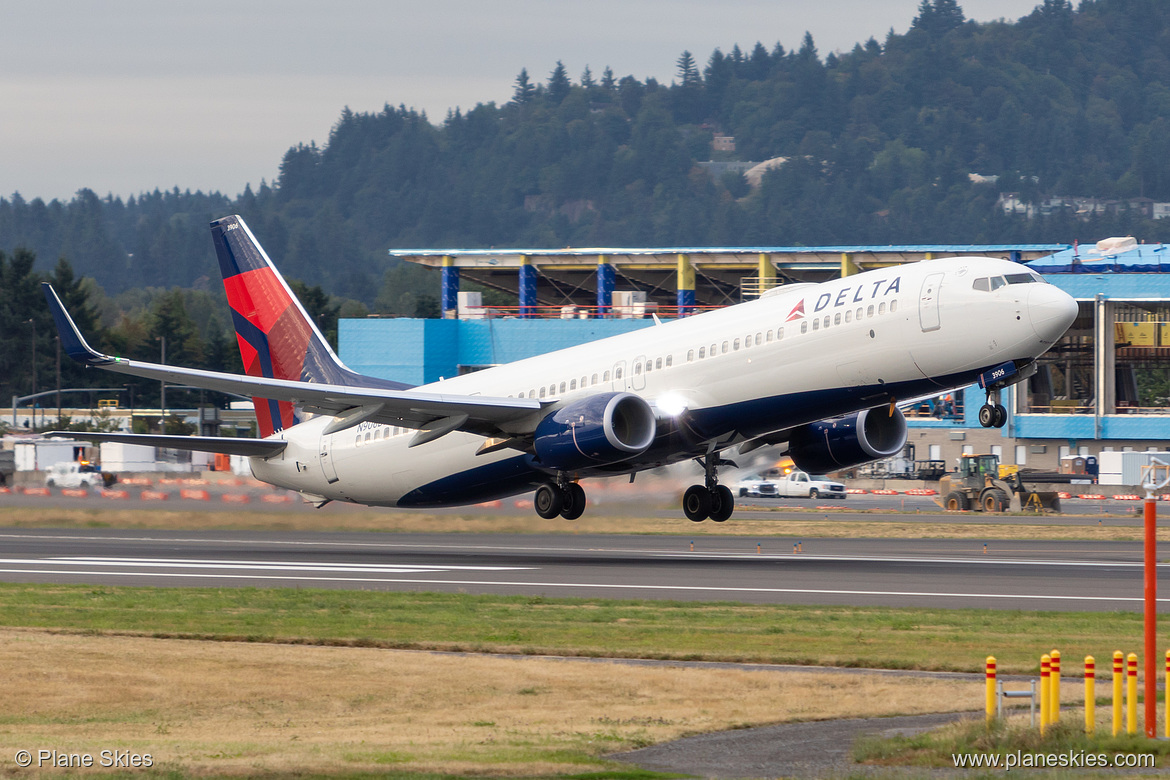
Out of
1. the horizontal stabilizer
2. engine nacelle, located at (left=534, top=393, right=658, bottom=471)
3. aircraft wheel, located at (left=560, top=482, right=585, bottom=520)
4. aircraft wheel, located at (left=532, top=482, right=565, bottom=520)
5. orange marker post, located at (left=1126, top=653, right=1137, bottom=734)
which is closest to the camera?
orange marker post, located at (left=1126, top=653, right=1137, bottom=734)

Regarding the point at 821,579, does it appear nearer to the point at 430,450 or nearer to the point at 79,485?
the point at 430,450

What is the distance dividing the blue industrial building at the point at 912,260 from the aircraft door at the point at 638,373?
202ft

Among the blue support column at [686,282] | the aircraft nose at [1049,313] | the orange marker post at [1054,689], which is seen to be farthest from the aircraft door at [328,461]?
the blue support column at [686,282]

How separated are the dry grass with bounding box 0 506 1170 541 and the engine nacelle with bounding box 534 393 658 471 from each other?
15.4 meters

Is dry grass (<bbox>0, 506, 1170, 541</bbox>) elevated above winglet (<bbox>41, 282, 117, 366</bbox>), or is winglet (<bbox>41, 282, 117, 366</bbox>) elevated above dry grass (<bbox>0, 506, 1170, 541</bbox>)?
winglet (<bbox>41, 282, 117, 366</bbox>)

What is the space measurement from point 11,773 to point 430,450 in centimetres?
2727

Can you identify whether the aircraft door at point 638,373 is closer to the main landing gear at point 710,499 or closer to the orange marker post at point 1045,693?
the main landing gear at point 710,499

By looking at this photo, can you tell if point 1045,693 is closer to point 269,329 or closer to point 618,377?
point 618,377

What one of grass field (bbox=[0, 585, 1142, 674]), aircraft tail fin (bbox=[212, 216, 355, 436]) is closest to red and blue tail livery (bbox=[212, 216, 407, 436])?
aircraft tail fin (bbox=[212, 216, 355, 436])

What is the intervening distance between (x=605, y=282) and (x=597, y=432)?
82.0m

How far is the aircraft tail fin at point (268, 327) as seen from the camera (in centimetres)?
5012

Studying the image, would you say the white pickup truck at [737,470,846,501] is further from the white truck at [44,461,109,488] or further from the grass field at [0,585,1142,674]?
the grass field at [0,585,1142,674]

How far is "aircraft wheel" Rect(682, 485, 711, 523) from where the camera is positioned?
140 ft

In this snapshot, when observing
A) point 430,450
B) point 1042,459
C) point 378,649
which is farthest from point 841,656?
point 1042,459
